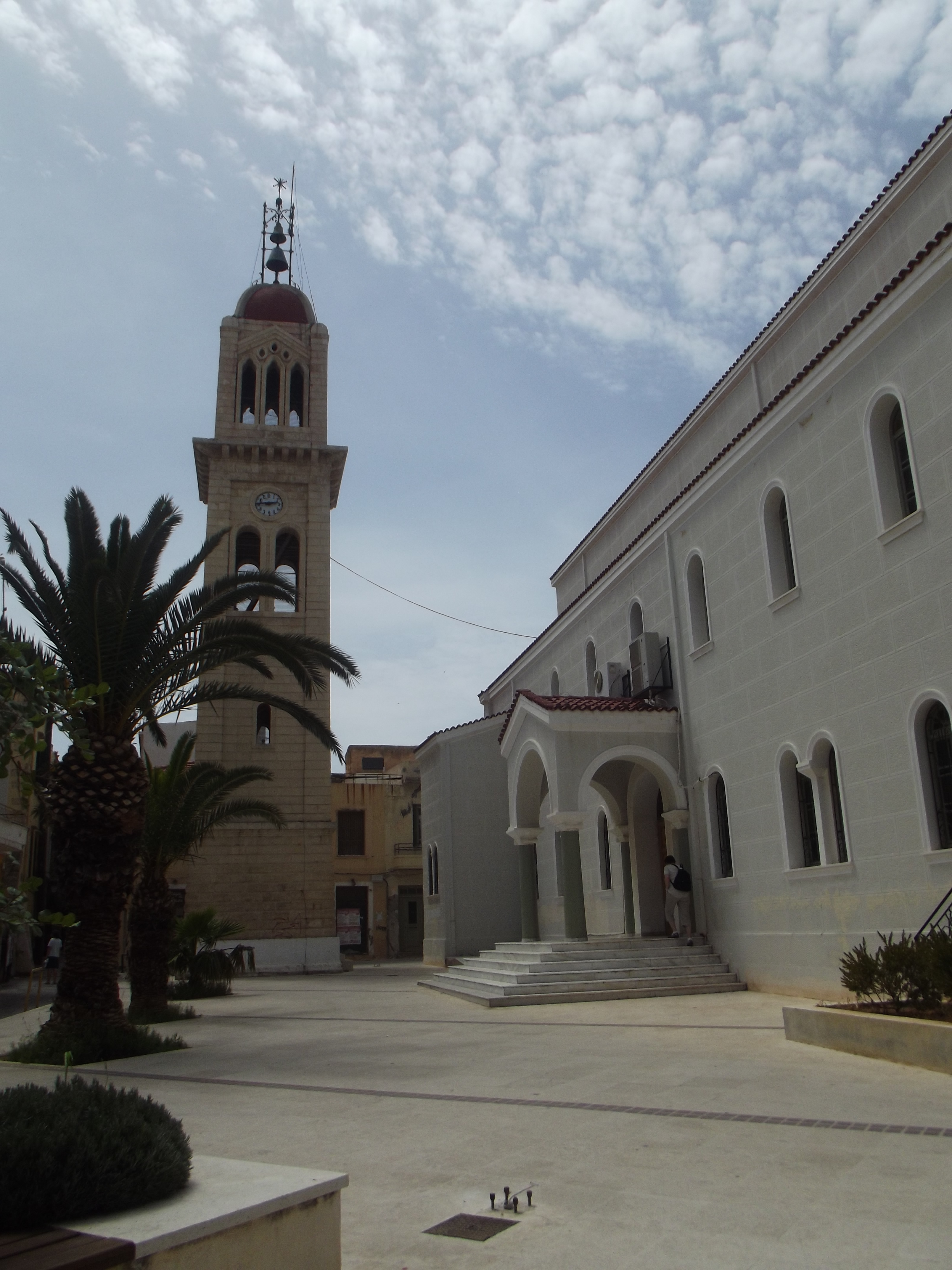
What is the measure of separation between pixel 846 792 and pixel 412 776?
32.2m

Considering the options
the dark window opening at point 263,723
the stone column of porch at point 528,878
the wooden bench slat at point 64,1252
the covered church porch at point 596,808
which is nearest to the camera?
the wooden bench slat at point 64,1252

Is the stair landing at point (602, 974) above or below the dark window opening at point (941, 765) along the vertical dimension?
below

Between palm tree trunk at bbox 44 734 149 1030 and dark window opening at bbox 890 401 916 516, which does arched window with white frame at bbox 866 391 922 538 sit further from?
palm tree trunk at bbox 44 734 149 1030

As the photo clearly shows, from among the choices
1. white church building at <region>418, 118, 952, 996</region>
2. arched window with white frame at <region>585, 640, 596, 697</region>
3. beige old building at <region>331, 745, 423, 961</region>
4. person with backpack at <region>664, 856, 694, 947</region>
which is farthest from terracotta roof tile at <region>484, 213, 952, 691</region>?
beige old building at <region>331, 745, 423, 961</region>

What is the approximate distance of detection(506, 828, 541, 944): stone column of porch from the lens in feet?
62.3

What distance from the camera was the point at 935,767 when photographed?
11.1 m

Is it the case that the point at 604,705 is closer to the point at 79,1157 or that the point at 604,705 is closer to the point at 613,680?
the point at 613,680

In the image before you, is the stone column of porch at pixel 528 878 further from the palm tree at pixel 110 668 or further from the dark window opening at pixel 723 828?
the palm tree at pixel 110 668

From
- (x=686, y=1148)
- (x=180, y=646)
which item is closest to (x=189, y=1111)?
(x=686, y=1148)

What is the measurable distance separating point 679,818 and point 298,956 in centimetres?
1606

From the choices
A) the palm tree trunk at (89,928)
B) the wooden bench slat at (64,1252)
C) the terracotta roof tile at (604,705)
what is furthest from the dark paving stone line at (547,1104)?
the terracotta roof tile at (604,705)

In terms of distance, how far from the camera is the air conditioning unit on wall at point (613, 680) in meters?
19.5

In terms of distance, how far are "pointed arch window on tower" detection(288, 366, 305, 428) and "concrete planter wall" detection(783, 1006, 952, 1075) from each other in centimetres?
2887

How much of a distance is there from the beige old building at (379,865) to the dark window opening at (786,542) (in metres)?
29.0
